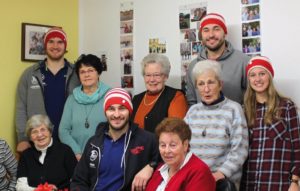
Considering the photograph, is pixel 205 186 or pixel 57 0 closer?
pixel 205 186

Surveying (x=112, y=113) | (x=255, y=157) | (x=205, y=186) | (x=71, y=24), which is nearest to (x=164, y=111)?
(x=112, y=113)

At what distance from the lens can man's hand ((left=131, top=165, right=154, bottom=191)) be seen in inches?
96.0

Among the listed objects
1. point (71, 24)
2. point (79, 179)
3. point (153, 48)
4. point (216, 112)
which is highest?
point (71, 24)

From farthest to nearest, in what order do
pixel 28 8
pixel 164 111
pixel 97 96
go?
pixel 28 8 → pixel 97 96 → pixel 164 111

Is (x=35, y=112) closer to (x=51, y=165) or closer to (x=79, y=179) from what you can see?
(x=51, y=165)

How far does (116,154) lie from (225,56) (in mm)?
1046

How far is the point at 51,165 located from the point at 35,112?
2.10 ft

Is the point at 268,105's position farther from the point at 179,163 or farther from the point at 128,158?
the point at 128,158

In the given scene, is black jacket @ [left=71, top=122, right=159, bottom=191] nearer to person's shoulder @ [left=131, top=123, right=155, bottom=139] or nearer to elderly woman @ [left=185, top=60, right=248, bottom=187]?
person's shoulder @ [left=131, top=123, right=155, bottom=139]

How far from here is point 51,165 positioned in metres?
3.12

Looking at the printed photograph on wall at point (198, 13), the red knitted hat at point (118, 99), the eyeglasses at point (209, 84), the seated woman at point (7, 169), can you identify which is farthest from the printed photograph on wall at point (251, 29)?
the seated woman at point (7, 169)

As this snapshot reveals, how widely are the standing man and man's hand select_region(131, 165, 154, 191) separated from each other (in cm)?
133

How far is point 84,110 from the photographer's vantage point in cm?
331

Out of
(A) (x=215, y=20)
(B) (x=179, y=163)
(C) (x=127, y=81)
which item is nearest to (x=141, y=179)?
(B) (x=179, y=163)
